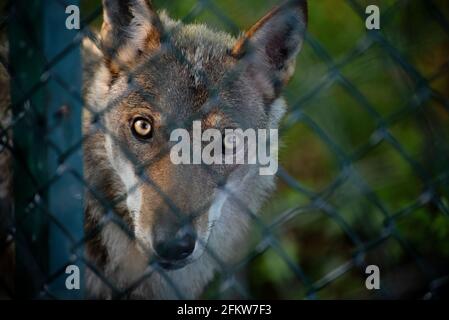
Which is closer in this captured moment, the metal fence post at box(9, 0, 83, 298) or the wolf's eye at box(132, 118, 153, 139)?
the metal fence post at box(9, 0, 83, 298)

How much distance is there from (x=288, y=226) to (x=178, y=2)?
1.12 metres

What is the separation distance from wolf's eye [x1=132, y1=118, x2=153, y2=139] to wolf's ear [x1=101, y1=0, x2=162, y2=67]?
7.3 inches

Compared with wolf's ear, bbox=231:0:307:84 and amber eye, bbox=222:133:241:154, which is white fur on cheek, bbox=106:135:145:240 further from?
wolf's ear, bbox=231:0:307:84

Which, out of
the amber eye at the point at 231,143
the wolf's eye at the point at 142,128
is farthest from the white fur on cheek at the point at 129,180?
the amber eye at the point at 231,143

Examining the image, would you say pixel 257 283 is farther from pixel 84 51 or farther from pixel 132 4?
pixel 132 4

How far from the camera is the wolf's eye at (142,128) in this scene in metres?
1.67

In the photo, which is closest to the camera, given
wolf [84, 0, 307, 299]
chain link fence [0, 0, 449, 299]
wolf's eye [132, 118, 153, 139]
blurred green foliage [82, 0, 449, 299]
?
chain link fence [0, 0, 449, 299]

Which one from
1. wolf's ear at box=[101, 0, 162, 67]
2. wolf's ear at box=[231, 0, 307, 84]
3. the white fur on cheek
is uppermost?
wolf's ear at box=[101, 0, 162, 67]

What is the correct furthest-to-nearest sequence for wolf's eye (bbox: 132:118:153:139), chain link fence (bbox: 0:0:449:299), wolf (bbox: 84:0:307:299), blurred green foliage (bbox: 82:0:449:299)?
blurred green foliage (bbox: 82:0:449:299) → wolf's eye (bbox: 132:118:153:139) → wolf (bbox: 84:0:307:299) → chain link fence (bbox: 0:0:449:299)

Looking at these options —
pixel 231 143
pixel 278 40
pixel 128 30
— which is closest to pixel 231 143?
pixel 231 143

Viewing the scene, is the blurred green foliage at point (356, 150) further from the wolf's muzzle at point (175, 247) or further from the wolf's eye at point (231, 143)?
the wolf's muzzle at point (175, 247)

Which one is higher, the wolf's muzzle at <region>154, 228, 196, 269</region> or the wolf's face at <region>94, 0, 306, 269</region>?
the wolf's face at <region>94, 0, 306, 269</region>

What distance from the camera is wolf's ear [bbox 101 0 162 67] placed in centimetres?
158
